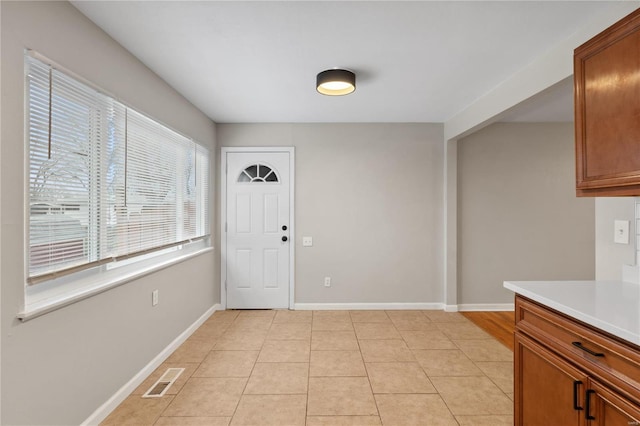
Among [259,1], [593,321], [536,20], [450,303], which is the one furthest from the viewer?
[450,303]

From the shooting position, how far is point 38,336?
4.88 ft

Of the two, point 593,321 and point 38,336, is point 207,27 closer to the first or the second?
point 38,336

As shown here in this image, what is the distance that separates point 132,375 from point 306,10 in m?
2.74

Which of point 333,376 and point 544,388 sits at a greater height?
point 544,388

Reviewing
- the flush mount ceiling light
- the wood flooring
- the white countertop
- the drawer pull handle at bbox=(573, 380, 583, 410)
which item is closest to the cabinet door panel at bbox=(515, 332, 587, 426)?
the drawer pull handle at bbox=(573, 380, 583, 410)

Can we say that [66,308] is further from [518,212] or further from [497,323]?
[518,212]

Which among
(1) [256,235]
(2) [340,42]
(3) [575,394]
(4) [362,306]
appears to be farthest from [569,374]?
(1) [256,235]

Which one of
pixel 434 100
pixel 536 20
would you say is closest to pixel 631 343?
pixel 536 20

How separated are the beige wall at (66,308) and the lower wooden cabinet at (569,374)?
241 centimetres

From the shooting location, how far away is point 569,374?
49.8 inches

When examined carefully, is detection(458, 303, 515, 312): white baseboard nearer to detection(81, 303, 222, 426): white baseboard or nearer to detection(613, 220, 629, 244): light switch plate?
detection(613, 220, 629, 244): light switch plate

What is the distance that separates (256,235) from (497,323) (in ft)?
10.4

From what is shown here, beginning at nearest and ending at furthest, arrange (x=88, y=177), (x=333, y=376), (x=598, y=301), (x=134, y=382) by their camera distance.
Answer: (x=598, y=301) → (x=88, y=177) → (x=134, y=382) → (x=333, y=376)

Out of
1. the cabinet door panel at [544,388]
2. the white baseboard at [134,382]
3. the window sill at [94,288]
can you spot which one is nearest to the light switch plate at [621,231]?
the cabinet door panel at [544,388]
